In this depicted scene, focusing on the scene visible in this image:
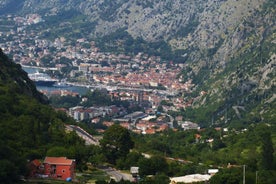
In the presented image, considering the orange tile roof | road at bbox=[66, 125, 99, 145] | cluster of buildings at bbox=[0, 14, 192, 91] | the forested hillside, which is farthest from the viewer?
cluster of buildings at bbox=[0, 14, 192, 91]

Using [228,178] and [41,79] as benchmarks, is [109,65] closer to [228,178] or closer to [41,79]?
[41,79]

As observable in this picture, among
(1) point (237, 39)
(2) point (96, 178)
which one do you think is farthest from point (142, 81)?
(2) point (96, 178)

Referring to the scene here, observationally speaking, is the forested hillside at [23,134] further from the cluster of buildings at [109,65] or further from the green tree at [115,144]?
the cluster of buildings at [109,65]

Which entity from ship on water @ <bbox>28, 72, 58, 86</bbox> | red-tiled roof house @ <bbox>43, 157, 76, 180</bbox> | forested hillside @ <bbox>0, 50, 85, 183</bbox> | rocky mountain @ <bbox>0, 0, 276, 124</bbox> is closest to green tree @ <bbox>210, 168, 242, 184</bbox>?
red-tiled roof house @ <bbox>43, 157, 76, 180</bbox>

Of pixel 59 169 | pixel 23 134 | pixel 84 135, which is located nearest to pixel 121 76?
pixel 84 135

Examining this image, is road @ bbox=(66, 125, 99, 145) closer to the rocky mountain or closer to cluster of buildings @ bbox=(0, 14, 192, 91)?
the rocky mountain

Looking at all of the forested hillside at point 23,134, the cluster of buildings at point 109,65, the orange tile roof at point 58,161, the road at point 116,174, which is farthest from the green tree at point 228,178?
the cluster of buildings at point 109,65
